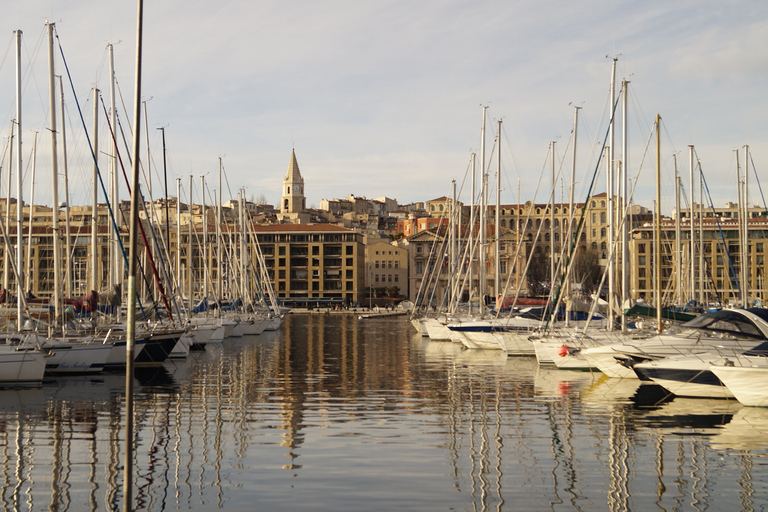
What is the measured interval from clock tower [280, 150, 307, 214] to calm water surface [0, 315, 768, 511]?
16471 cm

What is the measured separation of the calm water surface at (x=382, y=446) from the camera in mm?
13500

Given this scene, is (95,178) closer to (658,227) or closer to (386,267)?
(658,227)

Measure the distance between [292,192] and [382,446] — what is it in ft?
590

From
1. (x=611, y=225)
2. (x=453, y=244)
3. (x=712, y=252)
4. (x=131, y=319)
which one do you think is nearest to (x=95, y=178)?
(x=611, y=225)

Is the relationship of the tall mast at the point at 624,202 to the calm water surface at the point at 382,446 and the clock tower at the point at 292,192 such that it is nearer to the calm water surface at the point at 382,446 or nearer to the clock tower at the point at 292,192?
the calm water surface at the point at 382,446

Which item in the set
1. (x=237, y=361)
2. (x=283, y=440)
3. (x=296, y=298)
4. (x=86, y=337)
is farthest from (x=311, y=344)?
(x=296, y=298)

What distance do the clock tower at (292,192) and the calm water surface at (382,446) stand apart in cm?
16471

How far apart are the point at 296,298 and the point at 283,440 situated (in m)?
129

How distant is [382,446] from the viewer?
1766cm

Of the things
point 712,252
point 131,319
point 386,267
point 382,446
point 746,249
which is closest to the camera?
point 131,319

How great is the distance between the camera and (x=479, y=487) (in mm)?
14195

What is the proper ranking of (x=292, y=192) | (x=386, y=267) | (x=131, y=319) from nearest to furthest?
(x=131, y=319) → (x=386, y=267) → (x=292, y=192)

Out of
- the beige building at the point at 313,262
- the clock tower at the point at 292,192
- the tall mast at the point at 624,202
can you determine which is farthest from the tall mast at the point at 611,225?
the clock tower at the point at 292,192

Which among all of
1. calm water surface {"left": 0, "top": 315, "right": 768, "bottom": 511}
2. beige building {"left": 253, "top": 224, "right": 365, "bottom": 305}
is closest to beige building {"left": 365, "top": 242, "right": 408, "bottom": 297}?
beige building {"left": 253, "top": 224, "right": 365, "bottom": 305}
